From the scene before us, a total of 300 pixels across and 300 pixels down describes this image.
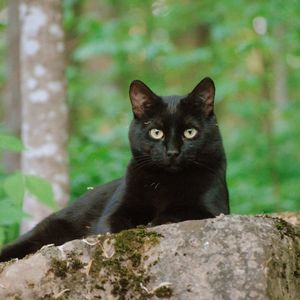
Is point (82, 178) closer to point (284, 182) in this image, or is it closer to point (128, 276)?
point (284, 182)

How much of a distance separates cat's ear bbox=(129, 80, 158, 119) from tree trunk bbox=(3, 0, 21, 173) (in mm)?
3389

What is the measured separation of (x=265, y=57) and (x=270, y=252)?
6.23 m

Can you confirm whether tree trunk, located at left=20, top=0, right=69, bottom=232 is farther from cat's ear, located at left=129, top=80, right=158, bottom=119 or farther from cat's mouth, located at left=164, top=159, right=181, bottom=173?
cat's mouth, located at left=164, top=159, right=181, bottom=173

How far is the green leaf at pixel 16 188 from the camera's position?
2.71m

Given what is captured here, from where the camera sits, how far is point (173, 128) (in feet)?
10.6

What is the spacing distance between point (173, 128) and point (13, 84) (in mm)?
3873

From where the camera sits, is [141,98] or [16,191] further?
[141,98]

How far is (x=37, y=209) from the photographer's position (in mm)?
5160

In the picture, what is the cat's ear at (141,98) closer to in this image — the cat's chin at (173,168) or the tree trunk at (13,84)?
the cat's chin at (173,168)

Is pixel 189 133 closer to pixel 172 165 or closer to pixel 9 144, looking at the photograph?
pixel 172 165

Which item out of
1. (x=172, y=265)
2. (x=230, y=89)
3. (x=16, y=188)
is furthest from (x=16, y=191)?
(x=230, y=89)

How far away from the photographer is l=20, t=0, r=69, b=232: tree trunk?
5211 mm

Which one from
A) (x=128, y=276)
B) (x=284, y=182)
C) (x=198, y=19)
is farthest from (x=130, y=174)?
(x=198, y=19)

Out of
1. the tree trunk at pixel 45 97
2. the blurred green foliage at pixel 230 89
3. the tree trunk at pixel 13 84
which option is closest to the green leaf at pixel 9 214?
the tree trunk at pixel 45 97
